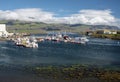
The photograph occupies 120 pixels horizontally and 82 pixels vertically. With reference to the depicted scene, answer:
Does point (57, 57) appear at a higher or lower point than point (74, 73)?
higher

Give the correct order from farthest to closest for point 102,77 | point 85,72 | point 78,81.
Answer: point 85,72 → point 102,77 → point 78,81

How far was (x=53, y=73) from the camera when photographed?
46094 millimetres

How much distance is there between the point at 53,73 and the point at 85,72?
5.34 meters

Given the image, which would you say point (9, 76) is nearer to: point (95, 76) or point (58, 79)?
point (58, 79)

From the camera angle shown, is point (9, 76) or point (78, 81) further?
point (9, 76)

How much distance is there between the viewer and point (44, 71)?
4809 cm

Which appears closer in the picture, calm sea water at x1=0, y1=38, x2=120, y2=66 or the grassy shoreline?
the grassy shoreline

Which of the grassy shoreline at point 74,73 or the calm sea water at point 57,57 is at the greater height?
the calm sea water at point 57,57

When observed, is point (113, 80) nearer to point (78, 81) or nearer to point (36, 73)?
point (78, 81)

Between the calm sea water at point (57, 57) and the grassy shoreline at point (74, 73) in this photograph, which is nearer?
the grassy shoreline at point (74, 73)

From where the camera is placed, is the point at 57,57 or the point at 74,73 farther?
the point at 57,57

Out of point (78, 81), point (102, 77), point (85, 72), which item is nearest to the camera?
point (78, 81)

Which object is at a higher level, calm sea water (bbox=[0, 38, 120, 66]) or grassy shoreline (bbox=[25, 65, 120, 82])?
calm sea water (bbox=[0, 38, 120, 66])

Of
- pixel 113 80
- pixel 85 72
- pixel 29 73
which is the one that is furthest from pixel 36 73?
pixel 113 80
